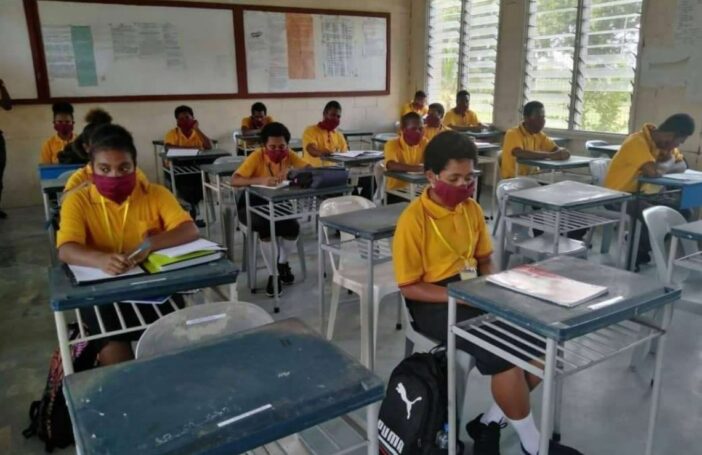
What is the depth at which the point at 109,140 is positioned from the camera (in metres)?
1.98

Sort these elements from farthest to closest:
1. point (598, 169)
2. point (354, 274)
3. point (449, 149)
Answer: point (598, 169), point (354, 274), point (449, 149)

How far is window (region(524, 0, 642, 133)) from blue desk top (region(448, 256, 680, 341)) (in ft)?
14.8

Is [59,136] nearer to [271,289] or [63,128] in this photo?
[63,128]

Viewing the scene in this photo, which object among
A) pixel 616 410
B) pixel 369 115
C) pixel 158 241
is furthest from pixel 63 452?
pixel 369 115

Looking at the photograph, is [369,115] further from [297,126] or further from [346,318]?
[346,318]

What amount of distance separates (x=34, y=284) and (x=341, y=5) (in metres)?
5.62

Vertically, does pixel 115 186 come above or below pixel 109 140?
below

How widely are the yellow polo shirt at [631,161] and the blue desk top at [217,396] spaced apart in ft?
10.5

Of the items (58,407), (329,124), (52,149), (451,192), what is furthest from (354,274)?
(52,149)

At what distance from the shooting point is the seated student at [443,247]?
75.8 inches

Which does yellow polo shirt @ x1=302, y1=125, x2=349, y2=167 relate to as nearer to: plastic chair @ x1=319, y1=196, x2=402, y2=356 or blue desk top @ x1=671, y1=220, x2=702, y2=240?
plastic chair @ x1=319, y1=196, x2=402, y2=356

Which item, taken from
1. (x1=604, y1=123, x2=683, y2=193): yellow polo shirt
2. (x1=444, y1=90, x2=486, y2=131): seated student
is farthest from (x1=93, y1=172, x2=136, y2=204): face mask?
(x1=444, y1=90, x2=486, y2=131): seated student

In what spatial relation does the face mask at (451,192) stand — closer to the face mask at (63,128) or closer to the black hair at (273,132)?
the black hair at (273,132)

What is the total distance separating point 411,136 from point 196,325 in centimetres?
342
